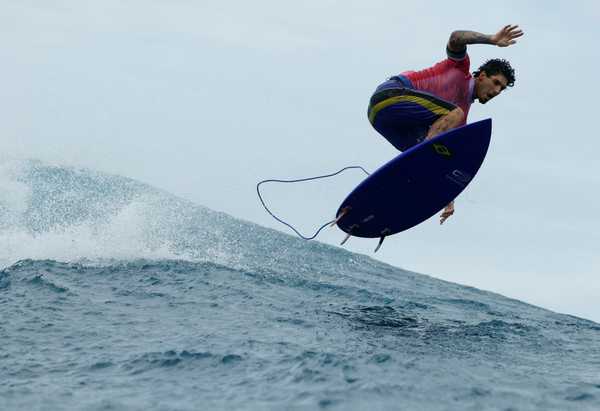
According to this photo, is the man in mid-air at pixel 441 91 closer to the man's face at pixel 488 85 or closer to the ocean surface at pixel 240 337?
the man's face at pixel 488 85

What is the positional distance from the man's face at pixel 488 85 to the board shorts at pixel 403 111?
59 centimetres

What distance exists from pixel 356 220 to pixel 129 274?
4.14m

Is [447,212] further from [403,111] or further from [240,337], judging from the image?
[240,337]

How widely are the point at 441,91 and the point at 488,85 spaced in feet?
2.40

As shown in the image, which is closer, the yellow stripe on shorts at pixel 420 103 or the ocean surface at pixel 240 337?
the ocean surface at pixel 240 337

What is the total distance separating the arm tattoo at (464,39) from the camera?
32.6 ft

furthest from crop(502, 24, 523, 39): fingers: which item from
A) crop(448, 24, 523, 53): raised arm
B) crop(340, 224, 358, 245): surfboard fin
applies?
crop(340, 224, 358, 245): surfboard fin

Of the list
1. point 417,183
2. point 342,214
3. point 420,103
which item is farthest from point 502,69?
point 342,214

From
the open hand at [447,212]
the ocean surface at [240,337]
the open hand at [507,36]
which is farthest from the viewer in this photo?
the open hand at [447,212]

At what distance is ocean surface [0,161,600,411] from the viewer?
261 inches

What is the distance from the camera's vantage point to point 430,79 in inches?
430

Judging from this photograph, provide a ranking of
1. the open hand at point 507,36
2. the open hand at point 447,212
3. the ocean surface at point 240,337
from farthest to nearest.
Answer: the open hand at point 447,212, the open hand at point 507,36, the ocean surface at point 240,337

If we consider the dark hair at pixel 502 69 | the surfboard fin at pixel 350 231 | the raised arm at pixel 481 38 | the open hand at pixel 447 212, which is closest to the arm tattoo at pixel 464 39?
the raised arm at pixel 481 38

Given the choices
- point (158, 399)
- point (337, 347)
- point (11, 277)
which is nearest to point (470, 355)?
point (337, 347)
